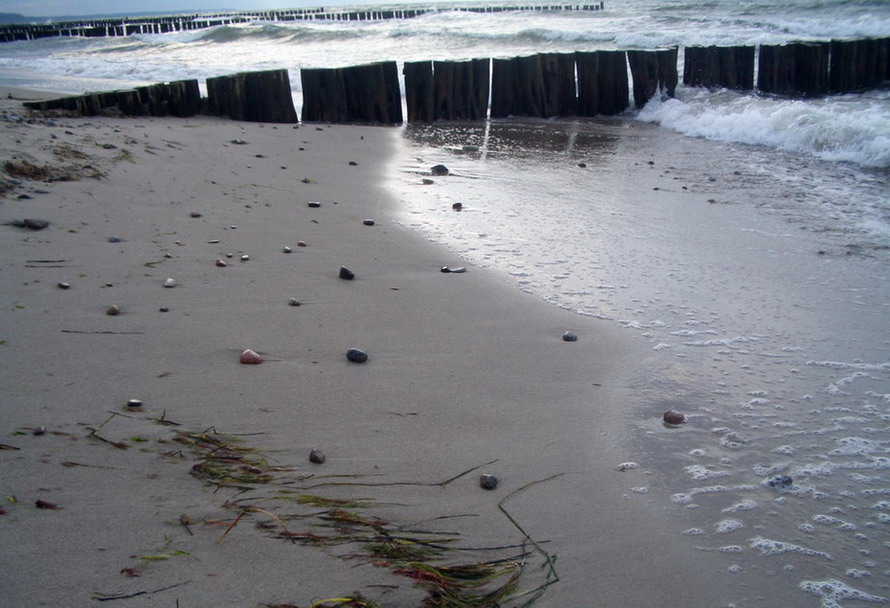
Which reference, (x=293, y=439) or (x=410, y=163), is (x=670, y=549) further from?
(x=410, y=163)

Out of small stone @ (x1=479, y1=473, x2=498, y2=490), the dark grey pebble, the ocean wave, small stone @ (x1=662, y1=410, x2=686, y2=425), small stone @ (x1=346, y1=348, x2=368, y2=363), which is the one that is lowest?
the dark grey pebble

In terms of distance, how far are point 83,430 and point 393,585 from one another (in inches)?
47.9

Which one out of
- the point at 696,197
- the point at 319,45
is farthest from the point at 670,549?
the point at 319,45

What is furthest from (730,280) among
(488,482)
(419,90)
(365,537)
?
(419,90)

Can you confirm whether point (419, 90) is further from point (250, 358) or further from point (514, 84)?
point (250, 358)

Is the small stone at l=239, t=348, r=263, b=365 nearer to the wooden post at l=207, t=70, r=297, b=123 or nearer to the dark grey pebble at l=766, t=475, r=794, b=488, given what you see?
the dark grey pebble at l=766, t=475, r=794, b=488

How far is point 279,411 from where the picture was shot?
8.94 ft

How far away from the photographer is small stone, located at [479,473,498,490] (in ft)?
7.79

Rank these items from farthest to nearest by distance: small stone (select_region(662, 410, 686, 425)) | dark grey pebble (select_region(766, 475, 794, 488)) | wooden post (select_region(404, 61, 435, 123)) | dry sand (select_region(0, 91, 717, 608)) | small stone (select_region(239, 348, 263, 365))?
wooden post (select_region(404, 61, 435, 123))
small stone (select_region(239, 348, 263, 365))
small stone (select_region(662, 410, 686, 425))
dark grey pebble (select_region(766, 475, 794, 488))
dry sand (select_region(0, 91, 717, 608))

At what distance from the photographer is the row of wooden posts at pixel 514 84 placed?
10.6m

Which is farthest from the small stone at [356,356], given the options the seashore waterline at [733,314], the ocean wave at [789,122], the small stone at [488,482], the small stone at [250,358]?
the ocean wave at [789,122]

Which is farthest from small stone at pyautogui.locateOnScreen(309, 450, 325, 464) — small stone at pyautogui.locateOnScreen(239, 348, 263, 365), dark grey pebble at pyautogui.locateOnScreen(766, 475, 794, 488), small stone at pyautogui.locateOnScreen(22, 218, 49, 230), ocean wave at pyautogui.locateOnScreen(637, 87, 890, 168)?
ocean wave at pyautogui.locateOnScreen(637, 87, 890, 168)

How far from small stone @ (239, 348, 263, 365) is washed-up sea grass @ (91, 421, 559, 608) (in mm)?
712

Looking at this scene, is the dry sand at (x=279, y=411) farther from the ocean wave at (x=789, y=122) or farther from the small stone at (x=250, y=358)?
the ocean wave at (x=789, y=122)
